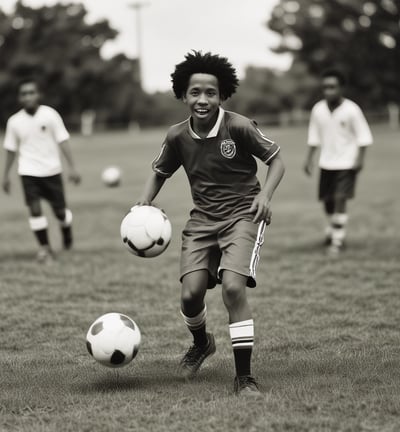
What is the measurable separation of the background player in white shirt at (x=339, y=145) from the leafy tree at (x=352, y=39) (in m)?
42.0

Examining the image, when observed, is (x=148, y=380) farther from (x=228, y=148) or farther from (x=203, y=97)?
(x=203, y=97)

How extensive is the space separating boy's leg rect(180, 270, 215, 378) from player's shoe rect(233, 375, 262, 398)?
0.45m

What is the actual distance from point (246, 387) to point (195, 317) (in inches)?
24.6

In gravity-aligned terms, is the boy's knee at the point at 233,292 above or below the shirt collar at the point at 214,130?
below

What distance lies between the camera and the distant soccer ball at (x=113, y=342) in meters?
4.47

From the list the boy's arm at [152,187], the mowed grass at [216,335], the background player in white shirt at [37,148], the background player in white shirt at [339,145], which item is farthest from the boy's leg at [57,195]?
the boy's arm at [152,187]

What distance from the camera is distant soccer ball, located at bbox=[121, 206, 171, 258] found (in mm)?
4699

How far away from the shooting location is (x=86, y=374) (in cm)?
474

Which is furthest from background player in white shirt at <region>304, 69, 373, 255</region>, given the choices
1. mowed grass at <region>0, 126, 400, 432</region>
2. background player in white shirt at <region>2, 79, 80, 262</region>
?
background player in white shirt at <region>2, 79, 80, 262</region>

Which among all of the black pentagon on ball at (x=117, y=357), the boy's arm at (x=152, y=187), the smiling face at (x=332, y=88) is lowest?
the black pentagon on ball at (x=117, y=357)

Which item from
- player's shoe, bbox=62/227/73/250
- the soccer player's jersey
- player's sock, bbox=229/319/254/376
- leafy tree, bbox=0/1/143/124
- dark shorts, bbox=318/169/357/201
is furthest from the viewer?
leafy tree, bbox=0/1/143/124

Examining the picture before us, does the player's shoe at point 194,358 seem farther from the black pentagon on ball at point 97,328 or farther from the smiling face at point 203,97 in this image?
the smiling face at point 203,97

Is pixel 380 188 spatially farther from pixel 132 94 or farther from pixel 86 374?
pixel 132 94

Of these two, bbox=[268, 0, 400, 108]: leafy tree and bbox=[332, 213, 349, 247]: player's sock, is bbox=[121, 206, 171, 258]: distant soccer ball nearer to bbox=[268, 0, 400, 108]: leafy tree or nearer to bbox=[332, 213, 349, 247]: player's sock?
bbox=[332, 213, 349, 247]: player's sock
